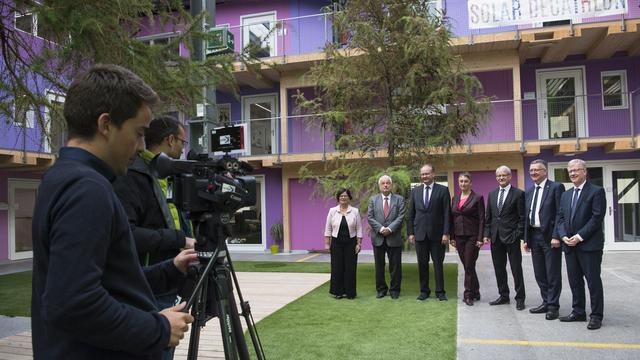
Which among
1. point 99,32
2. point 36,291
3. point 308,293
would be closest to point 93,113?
point 36,291

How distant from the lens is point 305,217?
15.9 m

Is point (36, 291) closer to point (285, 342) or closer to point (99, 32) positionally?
point (99, 32)

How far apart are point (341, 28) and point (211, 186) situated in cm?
775

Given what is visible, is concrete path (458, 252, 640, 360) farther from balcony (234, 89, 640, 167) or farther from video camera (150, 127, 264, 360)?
balcony (234, 89, 640, 167)

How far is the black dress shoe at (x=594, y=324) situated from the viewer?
5449 mm

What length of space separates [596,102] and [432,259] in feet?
31.5

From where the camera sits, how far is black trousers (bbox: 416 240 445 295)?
23.9ft

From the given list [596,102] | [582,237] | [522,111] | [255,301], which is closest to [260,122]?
[522,111]

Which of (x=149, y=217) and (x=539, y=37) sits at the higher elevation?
(x=539, y=37)

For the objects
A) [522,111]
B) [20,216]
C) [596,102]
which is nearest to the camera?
[596,102]

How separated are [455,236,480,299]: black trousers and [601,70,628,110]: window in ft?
30.7

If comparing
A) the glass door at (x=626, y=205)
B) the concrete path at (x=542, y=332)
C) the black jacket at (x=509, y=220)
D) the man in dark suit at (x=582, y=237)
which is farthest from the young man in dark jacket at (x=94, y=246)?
the glass door at (x=626, y=205)

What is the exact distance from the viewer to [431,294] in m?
7.82

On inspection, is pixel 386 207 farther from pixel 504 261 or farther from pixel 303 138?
pixel 303 138
